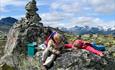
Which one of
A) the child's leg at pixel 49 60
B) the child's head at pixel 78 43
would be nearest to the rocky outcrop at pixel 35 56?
the child's leg at pixel 49 60

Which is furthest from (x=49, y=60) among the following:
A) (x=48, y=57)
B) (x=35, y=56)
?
→ (x=35, y=56)

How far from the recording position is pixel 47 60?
13844 mm

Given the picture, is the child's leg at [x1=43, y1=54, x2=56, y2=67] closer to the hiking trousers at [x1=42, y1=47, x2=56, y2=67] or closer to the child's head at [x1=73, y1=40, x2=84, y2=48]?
the hiking trousers at [x1=42, y1=47, x2=56, y2=67]

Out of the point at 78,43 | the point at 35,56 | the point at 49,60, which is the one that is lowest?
the point at 35,56

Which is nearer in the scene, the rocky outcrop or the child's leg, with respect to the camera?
the rocky outcrop

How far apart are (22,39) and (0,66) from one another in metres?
2.61

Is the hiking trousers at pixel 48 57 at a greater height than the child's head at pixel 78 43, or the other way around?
the child's head at pixel 78 43

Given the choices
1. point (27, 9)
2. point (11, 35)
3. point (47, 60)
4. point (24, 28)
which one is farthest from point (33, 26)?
point (47, 60)

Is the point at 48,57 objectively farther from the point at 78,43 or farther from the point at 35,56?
the point at 35,56

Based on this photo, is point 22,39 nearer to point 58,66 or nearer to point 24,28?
point 24,28

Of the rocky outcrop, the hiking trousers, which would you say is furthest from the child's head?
the hiking trousers

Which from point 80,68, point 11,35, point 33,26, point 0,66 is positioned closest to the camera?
point 80,68

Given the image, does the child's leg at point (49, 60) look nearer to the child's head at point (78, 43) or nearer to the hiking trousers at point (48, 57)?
the hiking trousers at point (48, 57)

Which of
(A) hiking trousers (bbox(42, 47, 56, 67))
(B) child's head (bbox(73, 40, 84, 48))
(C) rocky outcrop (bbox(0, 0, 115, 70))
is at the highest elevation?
(B) child's head (bbox(73, 40, 84, 48))
